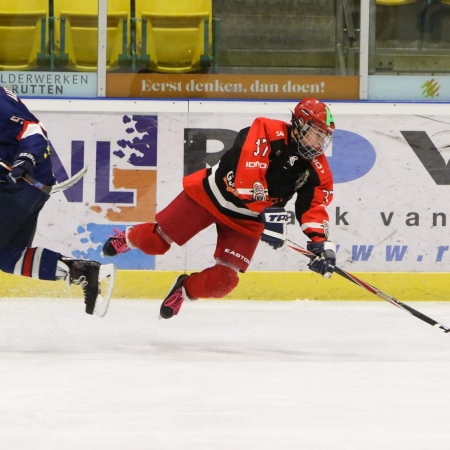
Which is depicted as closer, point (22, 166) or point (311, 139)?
Result: point (22, 166)

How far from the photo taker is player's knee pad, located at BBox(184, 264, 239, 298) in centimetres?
416

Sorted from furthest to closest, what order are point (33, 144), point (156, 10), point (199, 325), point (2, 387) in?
point (156, 10) < point (199, 325) < point (33, 144) < point (2, 387)

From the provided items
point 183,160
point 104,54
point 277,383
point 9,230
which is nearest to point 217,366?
point 277,383

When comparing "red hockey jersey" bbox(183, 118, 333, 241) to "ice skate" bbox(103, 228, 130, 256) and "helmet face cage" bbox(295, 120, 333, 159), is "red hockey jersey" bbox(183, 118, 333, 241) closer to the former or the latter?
"helmet face cage" bbox(295, 120, 333, 159)

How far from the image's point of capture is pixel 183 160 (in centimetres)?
557

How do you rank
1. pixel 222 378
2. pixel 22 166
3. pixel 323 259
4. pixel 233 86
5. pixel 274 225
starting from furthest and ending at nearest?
pixel 233 86 < pixel 274 225 < pixel 323 259 < pixel 22 166 < pixel 222 378

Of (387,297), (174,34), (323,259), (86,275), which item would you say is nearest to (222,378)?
(323,259)

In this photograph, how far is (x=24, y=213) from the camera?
3.96 metres

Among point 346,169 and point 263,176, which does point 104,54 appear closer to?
point 346,169

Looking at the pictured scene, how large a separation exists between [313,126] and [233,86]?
197 cm

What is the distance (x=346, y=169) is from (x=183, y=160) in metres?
0.92

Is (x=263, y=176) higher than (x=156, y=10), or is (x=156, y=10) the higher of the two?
(x=156, y=10)

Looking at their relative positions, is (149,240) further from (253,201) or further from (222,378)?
(222,378)

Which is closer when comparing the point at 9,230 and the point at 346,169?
the point at 9,230
